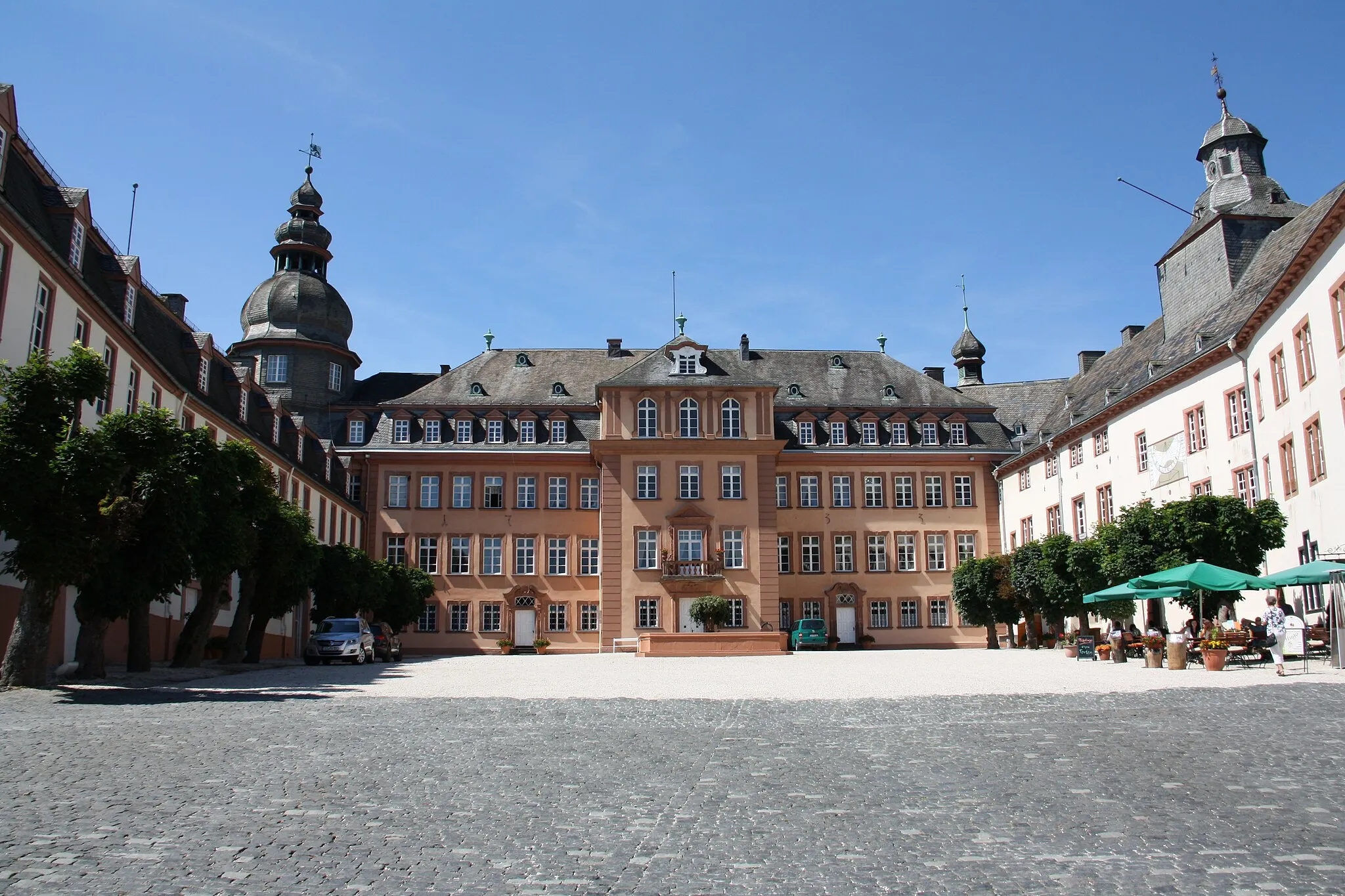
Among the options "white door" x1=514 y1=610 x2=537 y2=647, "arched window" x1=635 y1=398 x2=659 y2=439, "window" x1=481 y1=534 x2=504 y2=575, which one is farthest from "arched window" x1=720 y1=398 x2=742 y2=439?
"white door" x1=514 y1=610 x2=537 y2=647

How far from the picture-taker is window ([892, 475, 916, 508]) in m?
59.6

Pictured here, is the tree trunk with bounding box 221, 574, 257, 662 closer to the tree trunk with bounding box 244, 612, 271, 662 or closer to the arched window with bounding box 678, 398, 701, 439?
the tree trunk with bounding box 244, 612, 271, 662

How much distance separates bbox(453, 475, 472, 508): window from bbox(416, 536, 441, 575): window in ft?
5.92

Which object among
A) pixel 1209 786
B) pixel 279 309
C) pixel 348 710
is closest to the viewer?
pixel 1209 786

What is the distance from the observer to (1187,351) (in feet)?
135

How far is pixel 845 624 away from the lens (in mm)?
58031

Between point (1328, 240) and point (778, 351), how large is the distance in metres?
38.3

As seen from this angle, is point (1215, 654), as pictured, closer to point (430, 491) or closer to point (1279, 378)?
point (1279, 378)

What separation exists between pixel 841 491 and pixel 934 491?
191 inches

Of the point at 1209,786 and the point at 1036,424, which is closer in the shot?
the point at 1209,786

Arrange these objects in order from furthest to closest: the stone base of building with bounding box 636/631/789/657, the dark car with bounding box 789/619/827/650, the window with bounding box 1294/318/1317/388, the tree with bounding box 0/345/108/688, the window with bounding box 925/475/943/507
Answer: the window with bounding box 925/475/943/507 < the dark car with bounding box 789/619/827/650 < the stone base of building with bounding box 636/631/789/657 < the window with bounding box 1294/318/1317/388 < the tree with bounding box 0/345/108/688

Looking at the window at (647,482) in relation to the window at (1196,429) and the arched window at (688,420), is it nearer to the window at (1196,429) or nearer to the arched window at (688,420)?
the arched window at (688,420)

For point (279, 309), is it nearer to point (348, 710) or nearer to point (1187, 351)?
point (1187, 351)

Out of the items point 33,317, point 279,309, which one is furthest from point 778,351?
point 33,317
